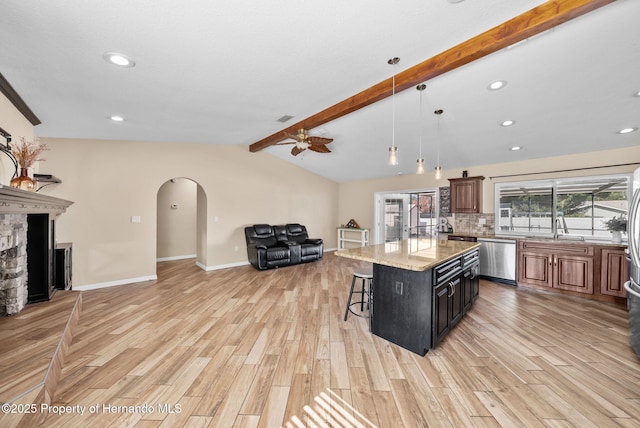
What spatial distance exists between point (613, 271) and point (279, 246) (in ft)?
18.7

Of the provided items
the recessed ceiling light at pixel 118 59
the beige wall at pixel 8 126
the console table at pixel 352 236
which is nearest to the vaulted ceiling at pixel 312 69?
the recessed ceiling light at pixel 118 59

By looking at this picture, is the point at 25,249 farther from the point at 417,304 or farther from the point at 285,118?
the point at 417,304

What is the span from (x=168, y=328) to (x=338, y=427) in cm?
225

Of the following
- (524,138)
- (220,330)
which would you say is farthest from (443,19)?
(220,330)

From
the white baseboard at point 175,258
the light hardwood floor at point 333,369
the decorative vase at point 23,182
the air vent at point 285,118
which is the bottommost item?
the light hardwood floor at point 333,369

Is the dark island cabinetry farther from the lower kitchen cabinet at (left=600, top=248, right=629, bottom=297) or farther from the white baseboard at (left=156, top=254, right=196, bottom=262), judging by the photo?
the white baseboard at (left=156, top=254, right=196, bottom=262)

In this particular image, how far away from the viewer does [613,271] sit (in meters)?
3.67

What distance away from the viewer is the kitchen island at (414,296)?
237 cm

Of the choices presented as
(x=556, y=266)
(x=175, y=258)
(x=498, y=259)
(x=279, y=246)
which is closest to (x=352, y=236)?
(x=279, y=246)

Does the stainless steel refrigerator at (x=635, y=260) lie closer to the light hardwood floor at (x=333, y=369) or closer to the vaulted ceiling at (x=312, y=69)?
the light hardwood floor at (x=333, y=369)

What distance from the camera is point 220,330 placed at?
2.89m

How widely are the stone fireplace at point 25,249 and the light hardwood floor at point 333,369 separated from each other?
0.64 m

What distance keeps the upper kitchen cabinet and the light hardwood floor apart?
2.28 metres

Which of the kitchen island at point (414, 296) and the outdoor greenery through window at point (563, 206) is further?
the outdoor greenery through window at point (563, 206)
